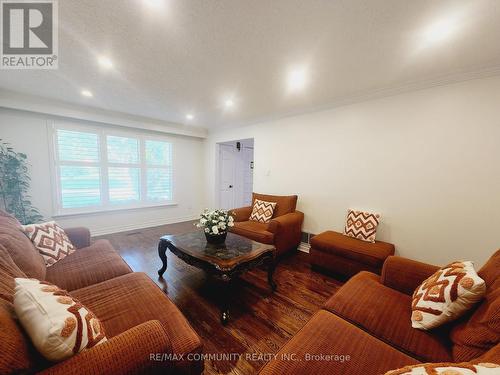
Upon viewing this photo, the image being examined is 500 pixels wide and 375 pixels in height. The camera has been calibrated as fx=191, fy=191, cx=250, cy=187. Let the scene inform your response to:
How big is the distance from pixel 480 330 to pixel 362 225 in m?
1.72

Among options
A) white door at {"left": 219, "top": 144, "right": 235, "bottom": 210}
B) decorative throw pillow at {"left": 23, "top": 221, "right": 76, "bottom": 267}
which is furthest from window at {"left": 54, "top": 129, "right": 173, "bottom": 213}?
decorative throw pillow at {"left": 23, "top": 221, "right": 76, "bottom": 267}

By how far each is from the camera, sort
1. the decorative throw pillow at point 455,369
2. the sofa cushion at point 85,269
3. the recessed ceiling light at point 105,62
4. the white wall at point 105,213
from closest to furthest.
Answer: the decorative throw pillow at point 455,369, the sofa cushion at point 85,269, the recessed ceiling light at point 105,62, the white wall at point 105,213

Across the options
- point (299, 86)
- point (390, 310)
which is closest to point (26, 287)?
point (390, 310)

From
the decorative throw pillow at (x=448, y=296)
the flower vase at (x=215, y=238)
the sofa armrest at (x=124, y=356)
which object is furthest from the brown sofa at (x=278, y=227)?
the sofa armrest at (x=124, y=356)

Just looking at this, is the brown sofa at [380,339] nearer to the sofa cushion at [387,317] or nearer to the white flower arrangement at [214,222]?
the sofa cushion at [387,317]

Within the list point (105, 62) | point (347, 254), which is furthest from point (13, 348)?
point (347, 254)

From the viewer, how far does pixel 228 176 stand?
5090 millimetres

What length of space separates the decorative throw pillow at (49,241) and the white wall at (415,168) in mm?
3070

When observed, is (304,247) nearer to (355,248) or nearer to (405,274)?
(355,248)

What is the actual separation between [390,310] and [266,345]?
870 mm

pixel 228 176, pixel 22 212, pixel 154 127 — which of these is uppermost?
pixel 154 127

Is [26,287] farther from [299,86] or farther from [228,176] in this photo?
[228,176]

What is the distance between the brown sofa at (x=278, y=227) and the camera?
2.56 metres

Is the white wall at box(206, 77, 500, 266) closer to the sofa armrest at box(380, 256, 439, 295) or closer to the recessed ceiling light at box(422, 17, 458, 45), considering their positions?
the recessed ceiling light at box(422, 17, 458, 45)
